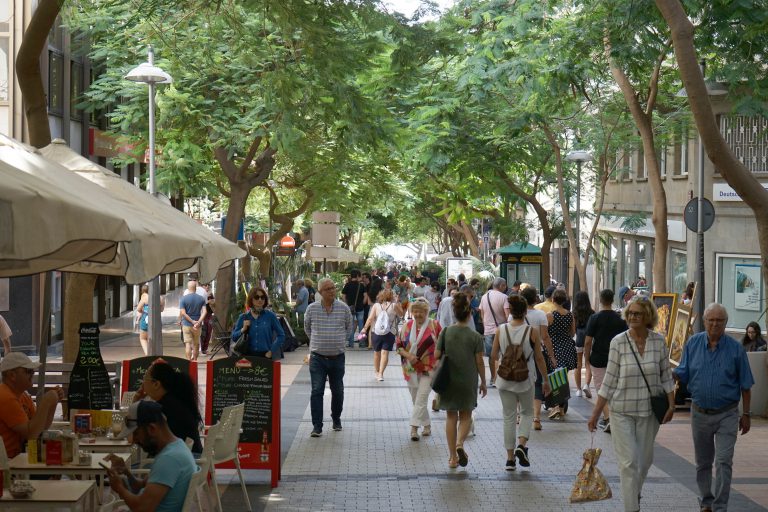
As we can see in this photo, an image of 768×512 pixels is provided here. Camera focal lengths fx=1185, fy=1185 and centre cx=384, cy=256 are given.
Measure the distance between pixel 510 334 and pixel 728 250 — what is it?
57.0 ft

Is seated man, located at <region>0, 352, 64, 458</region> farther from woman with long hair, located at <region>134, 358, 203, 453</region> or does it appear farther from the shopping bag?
the shopping bag

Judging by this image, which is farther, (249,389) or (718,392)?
(249,389)

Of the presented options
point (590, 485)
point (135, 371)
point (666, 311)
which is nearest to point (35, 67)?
point (135, 371)

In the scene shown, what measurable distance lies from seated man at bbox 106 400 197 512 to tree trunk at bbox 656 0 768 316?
6611mm

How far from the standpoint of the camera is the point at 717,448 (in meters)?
9.09

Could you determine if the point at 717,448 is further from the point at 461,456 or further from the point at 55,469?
the point at 55,469

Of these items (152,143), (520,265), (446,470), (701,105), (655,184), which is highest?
(152,143)

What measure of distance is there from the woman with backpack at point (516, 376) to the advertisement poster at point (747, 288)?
16.2 m

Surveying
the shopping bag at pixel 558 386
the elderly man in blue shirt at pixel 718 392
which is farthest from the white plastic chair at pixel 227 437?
the shopping bag at pixel 558 386

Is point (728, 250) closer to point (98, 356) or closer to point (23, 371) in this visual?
point (98, 356)

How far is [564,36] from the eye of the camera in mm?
19141

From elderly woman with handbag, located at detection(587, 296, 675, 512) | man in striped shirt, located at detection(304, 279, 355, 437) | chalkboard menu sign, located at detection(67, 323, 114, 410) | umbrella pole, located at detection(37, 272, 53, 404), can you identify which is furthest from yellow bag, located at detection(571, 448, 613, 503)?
man in striped shirt, located at detection(304, 279, 355, 437)

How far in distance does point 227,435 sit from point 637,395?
317 centimetres

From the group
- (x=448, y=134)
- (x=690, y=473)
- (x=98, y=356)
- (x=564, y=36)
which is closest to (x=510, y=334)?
(x=690, y=473)
